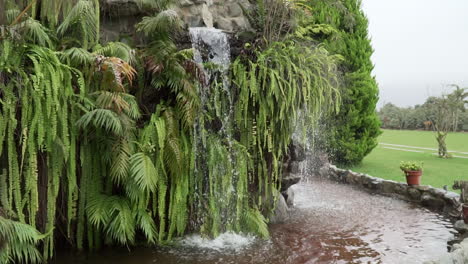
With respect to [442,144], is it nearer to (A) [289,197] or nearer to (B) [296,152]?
(A) [289,197]

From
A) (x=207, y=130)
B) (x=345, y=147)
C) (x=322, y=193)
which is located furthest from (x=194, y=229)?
(x=345, y=147)

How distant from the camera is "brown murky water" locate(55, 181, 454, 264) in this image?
13.2ft

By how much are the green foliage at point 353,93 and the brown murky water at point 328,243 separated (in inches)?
167

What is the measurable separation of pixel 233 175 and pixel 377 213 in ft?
8.52

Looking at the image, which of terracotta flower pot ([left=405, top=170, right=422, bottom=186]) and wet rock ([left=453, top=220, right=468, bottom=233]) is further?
terracotta flower pot ([left=405, top=170, right=422, bottom=186])

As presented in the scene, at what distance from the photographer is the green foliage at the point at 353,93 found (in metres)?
10.3

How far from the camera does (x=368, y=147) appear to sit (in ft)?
34.7

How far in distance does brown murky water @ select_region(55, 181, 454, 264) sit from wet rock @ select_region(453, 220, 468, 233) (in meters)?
0.11

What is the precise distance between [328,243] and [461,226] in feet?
5.95

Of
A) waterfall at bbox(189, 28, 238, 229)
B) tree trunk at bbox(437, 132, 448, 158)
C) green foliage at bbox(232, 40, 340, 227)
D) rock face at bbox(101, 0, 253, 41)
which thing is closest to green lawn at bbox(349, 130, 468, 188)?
tree trunk at bbox(437, 132, 448, 158)

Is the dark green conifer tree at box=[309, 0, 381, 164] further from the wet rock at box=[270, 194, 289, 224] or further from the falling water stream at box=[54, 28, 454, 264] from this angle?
the wet rock at box=[270, 194, 289, 224]

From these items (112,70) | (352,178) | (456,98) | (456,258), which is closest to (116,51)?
(112,70)

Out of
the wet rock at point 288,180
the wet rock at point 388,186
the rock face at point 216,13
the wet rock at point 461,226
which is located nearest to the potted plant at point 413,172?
the wet rock at point 388,186

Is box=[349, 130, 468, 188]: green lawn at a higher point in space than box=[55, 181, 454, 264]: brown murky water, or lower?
higher
